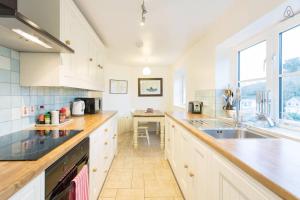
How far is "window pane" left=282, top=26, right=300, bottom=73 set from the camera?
1.56 metres

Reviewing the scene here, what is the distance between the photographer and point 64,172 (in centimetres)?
111

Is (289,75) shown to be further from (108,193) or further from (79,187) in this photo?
(108,193)

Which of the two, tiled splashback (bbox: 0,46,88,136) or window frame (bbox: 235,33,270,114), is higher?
window frame (bbox: 235,33,270,114)

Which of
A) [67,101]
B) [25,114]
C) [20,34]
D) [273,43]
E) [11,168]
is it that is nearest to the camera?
[11,168]

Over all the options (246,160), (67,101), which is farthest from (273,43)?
(67,101)

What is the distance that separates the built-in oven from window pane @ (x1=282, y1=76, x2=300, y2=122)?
177cm

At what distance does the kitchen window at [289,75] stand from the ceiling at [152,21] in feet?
2.52

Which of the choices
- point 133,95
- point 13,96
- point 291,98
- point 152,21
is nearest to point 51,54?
point 13,96

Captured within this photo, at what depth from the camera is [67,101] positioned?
268 cm

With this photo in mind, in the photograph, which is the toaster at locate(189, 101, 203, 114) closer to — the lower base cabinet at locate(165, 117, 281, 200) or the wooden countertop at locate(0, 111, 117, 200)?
the lower base cabinet at locate(165, 117, 281, 200)

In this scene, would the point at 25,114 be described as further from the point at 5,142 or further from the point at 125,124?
the point at 125,124

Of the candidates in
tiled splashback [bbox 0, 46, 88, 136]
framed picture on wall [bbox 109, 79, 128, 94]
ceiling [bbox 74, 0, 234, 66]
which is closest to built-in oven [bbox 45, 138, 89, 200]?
tiled splashback [bbox 0, 46, 88, 136]

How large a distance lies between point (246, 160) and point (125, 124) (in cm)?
510

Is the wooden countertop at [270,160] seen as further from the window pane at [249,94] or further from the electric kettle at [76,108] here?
the electric kettle at [76,108]
